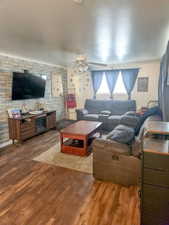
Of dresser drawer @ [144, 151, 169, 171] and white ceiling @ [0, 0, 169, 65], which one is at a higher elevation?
white ceiling @ [0, 0, 169, 65]

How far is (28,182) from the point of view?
2402 millimetres

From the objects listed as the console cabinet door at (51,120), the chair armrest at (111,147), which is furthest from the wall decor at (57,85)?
the chair armrest at (111,147)

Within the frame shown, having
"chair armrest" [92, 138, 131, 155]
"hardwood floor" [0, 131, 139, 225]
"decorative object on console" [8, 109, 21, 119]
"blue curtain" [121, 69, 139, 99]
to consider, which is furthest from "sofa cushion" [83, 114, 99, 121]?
"chair armrest" [92, 138, 131, 155]

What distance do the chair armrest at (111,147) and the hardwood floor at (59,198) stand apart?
53cm

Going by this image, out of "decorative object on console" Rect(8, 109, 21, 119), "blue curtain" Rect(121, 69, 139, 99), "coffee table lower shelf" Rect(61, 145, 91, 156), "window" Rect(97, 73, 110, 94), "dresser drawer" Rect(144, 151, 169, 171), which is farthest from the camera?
"window" Rect(97, 73, 110, 94)

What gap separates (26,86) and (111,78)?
3.28 metres

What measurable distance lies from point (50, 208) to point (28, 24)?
99.7 inches

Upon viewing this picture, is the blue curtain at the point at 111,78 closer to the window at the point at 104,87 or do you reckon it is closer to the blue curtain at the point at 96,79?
the window at the point at 104,87

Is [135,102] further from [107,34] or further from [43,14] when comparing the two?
[43,14]

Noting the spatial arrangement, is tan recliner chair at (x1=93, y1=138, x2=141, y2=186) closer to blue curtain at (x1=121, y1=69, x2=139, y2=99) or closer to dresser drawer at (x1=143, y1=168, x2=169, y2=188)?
dresser drawer at (x1=143, y1=168, x2=169, y2=188)

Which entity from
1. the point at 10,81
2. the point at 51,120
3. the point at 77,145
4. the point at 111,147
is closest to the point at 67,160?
the point at 77,145

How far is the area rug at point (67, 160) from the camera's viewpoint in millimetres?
2836

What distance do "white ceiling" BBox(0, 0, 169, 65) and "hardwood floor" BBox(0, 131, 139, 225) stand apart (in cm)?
238

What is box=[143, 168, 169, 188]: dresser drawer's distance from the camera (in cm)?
138
